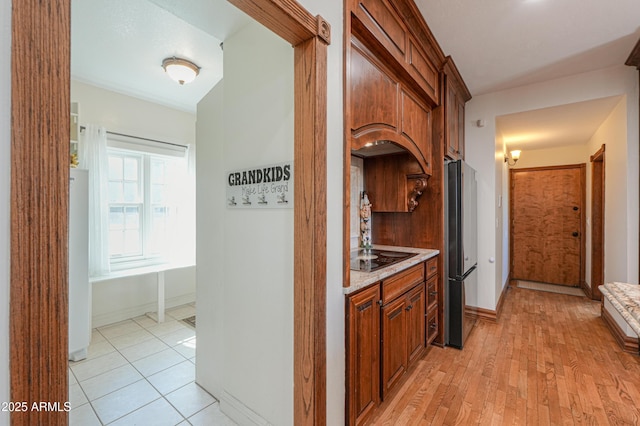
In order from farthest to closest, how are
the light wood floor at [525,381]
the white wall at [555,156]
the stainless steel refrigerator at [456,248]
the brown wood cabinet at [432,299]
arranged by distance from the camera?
the white wall at [555,156] → the stainless steel refrigerator at [456,248] → the brown wood cabinet at [432,299] → the light wood floor at [525,381]

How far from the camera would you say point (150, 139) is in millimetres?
3775

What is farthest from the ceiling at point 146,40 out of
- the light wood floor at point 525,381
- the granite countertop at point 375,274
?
the light wood floor at point 525,381

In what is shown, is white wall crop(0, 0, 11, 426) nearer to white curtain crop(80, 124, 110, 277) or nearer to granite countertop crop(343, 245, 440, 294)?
granite countertop crop(343, 245, 440, 294)

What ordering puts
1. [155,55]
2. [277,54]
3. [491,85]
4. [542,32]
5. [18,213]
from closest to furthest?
[18,213] → [277,54] → [542,32] → [155,55] → [491,85]

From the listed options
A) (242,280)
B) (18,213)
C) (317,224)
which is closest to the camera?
(18,213)

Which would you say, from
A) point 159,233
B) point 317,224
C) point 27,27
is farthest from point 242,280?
point 159,233

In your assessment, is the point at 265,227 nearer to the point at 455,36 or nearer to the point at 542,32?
the point at 455,36

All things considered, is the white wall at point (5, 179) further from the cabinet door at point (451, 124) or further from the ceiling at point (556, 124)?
the ceiling at point (556, 124)

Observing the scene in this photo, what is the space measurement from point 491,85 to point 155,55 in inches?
142

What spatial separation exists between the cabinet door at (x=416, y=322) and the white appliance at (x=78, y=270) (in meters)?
2.92

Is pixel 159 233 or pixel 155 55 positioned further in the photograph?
pixel 159 233

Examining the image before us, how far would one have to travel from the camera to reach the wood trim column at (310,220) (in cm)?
125

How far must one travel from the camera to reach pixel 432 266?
260cm

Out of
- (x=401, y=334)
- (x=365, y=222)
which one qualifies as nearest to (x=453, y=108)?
(x=365, y=222)
